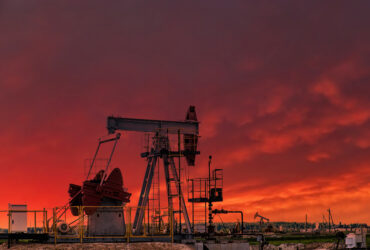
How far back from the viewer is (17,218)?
24.7 metres

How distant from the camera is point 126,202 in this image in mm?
27547

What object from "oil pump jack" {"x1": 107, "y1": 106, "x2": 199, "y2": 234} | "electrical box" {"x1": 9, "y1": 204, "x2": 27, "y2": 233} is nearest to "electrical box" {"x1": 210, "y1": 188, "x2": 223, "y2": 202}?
"oil pump jack" {"x1": 107, "y1": 106, "x2": 199, "y2": 234}

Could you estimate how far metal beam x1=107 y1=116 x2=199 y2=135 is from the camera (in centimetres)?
3041

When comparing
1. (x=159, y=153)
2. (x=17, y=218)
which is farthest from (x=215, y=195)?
(x=17, y=218)

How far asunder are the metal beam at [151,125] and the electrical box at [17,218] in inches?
296

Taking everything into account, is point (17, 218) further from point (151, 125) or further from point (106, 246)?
point (151, 125)

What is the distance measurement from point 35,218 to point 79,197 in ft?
9.05

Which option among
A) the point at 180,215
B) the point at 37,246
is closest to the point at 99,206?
the point at 37,246

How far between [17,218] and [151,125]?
1050cm

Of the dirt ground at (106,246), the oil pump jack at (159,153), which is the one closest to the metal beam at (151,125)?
the oil pump jack at (159,153)

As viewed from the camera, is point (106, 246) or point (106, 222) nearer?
point (106, 246)

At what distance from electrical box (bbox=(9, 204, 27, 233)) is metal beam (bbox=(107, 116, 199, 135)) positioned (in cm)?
752

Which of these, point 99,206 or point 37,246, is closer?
point 37,246

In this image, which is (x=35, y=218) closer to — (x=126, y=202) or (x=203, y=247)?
(x=126, y=202)
